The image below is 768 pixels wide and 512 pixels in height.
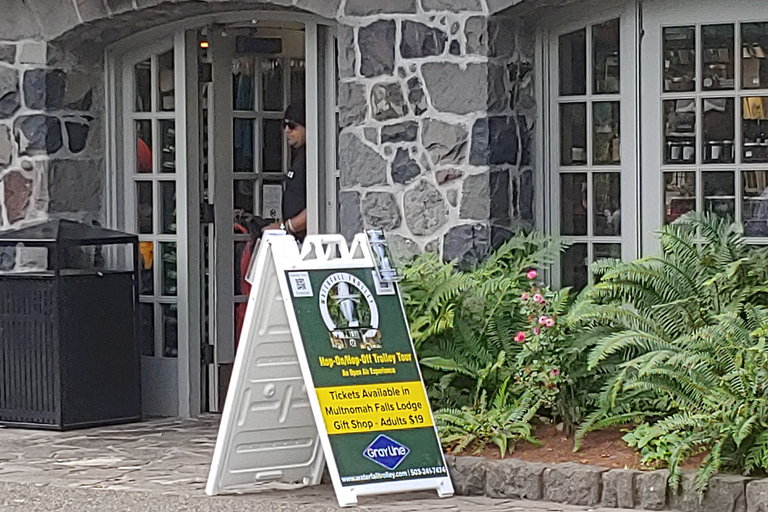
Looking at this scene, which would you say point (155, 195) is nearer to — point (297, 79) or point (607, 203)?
point (297, 79)

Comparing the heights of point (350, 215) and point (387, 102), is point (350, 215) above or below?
below

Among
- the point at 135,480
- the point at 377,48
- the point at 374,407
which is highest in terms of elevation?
the point at 377,48

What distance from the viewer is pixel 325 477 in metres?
7.74

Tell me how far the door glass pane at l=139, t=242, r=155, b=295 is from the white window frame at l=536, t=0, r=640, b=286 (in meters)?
2.77

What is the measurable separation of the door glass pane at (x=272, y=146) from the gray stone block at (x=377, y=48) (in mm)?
1832

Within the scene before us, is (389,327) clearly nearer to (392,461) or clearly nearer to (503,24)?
(392,461)

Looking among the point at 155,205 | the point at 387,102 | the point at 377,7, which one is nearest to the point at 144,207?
the point at 155,205

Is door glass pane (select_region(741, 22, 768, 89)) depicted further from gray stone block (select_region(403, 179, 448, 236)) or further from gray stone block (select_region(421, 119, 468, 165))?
gray stone block (select_region(403, 179, 448, 236))

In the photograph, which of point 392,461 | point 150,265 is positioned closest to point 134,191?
point 150,265

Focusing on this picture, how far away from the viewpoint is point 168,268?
33.7 ft

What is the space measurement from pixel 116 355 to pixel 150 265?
89 cm

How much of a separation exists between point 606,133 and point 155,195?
3.15 metres

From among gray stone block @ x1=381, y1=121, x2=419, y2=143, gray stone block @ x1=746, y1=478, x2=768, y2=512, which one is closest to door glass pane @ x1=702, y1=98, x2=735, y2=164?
gray stone block @ x1=381, y1=121, x2=419, y2=143

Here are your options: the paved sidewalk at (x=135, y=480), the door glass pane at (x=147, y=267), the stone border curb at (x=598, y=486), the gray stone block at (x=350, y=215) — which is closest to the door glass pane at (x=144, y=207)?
the door glass pane at (x=147, y=267)
